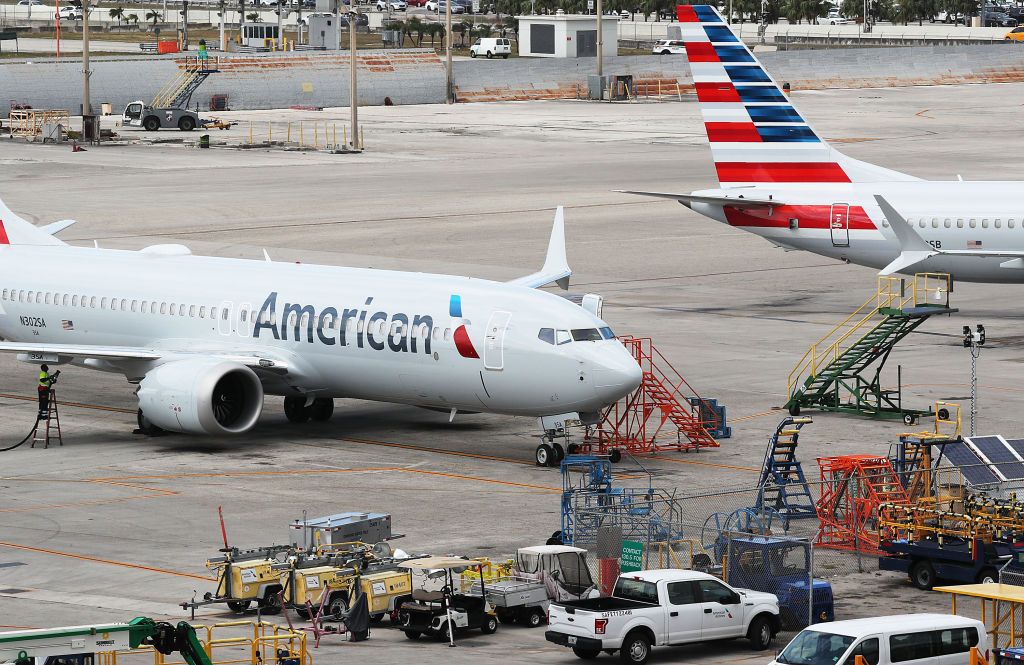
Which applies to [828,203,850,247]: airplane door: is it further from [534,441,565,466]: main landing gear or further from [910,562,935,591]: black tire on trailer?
[910,562,935,591]: black tire on trailer

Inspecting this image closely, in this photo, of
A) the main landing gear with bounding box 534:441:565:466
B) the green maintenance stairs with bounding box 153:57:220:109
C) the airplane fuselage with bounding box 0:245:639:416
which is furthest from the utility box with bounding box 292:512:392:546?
the green maintenance stairs with bounding box 153:57:220:109

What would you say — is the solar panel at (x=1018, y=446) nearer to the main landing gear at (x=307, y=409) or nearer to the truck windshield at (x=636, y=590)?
the truck windshield at (x=636, y=590)

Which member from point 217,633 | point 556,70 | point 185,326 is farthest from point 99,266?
point 556,70

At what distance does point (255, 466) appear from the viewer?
1646 inches

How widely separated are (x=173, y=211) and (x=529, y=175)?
26.0 meters

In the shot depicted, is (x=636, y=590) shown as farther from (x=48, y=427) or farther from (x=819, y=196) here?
(x=819, y=196)

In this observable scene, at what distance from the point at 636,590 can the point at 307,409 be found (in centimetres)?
2127

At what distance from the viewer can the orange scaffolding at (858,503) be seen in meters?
33.7

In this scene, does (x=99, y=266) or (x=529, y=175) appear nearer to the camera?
(x=99, y=266)

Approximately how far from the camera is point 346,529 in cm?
3241

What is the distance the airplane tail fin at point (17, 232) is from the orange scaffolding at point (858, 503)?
27.8 metres

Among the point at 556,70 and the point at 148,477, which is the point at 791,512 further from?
the point at 556,70

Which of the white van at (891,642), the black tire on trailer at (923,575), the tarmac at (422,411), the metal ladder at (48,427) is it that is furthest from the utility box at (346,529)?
the metal ladder at (48,427)

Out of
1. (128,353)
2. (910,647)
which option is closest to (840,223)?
(128,353)
